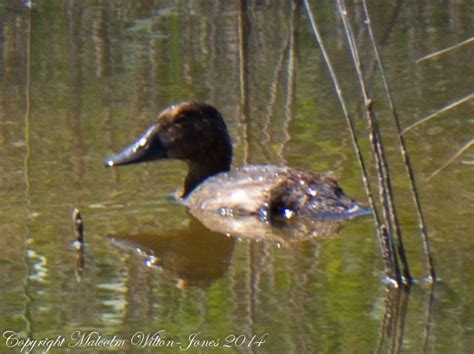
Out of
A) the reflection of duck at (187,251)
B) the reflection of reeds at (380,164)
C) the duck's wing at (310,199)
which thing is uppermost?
the reflection of reeds at (380,164)

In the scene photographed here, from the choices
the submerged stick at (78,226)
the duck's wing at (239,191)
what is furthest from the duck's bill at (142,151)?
the submerged stick at (78,226)

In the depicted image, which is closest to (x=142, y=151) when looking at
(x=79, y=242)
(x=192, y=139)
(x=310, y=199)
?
(x=192, y=139)

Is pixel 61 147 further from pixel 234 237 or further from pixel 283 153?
pixel 234 237

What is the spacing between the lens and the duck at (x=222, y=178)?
8.45 m

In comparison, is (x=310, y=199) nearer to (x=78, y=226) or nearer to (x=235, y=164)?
(x=78, y=226)

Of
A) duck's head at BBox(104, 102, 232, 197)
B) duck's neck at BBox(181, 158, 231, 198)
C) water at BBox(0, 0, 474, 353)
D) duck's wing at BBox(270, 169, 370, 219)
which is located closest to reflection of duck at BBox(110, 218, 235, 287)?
water at BBox(0, 0, 474, 353)

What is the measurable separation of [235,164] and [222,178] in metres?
0.92

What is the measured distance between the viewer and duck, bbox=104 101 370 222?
8453 millimetres

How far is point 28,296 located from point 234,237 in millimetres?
1582

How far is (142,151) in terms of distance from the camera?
9.55 m

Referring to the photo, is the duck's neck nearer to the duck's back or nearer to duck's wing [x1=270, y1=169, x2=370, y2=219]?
the duck's back

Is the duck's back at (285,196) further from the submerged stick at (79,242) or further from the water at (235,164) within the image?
the submerged stick at (79,242)

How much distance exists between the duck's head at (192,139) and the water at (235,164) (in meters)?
0.26

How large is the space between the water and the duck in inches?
7.6
